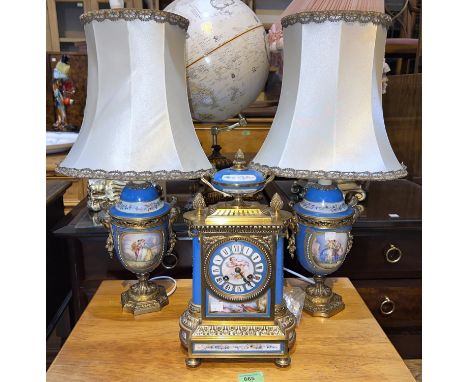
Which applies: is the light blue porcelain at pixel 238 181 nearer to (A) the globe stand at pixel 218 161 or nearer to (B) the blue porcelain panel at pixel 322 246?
(B) the blue porcelain panel at pixel 322 246

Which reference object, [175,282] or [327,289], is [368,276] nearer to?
[327,289]

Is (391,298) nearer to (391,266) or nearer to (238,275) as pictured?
(391,266)

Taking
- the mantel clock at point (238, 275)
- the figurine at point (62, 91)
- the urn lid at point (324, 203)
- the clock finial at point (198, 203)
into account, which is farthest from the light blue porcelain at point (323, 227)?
the figurine at point (62, 91)

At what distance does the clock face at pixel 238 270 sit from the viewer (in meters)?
0.80

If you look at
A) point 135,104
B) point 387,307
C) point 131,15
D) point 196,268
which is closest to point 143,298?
point 196,268

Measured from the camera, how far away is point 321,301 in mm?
999

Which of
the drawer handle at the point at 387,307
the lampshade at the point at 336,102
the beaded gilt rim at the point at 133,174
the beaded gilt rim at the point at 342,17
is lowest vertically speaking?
the drawer handle at the point at 387,307

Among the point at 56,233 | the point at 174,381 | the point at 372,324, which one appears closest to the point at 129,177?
the point at 174,381

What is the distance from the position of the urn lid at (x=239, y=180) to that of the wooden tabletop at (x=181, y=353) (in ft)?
1.13

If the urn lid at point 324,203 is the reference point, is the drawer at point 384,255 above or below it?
below

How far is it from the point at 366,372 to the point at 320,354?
0.31 feet

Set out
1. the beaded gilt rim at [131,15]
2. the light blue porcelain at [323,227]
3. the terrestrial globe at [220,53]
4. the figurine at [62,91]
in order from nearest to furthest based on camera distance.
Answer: the beaded gilt rim at [131,15] < the light blue porcelain at [323,227] < the terrestrial globe at [220,53] < the figurine at [62,91]

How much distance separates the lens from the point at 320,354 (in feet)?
2.78

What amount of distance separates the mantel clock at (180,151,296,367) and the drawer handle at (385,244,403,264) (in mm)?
514
